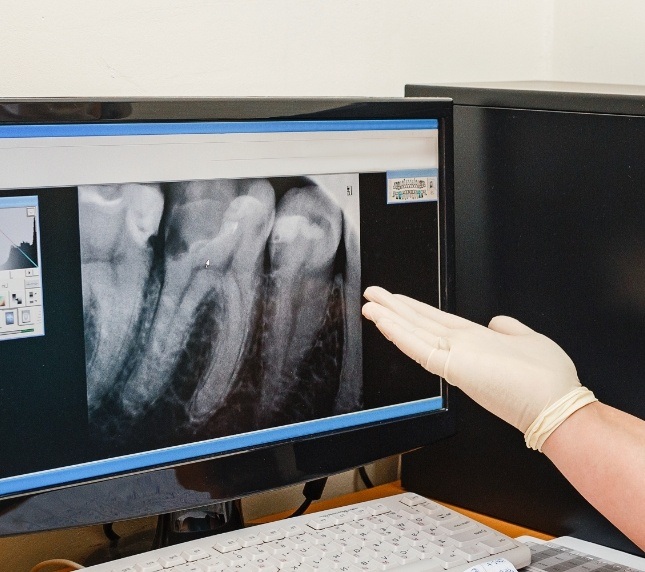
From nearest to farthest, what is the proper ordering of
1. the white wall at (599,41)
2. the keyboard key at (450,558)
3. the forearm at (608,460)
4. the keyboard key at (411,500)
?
the forearm at (608,460) → the keyboard key at (450,558) → the keyboard key at (411,500) → the white wall at (599,41)

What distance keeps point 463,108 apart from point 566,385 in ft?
1.15

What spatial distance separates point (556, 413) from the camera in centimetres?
66

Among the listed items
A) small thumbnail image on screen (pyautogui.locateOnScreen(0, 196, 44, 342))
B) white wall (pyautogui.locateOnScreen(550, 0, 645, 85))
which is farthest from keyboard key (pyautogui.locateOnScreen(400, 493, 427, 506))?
white wall (pyautogui.locateOnScreen(550, 0, 645, 85))

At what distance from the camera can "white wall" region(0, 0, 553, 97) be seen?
32.2 inches

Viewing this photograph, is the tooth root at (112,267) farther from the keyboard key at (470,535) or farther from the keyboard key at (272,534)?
the keyboard key at (470,535)

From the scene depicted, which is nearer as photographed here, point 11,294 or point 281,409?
point 11,294

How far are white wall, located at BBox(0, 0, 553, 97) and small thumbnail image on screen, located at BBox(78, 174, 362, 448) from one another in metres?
0.21

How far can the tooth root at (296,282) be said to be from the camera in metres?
0.76

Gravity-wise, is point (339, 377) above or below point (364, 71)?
below

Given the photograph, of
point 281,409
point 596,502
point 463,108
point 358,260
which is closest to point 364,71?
point 463,108

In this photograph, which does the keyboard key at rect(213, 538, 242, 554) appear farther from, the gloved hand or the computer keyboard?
the gloved hand

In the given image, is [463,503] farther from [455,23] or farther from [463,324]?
[455,23]

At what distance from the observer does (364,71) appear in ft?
3.44

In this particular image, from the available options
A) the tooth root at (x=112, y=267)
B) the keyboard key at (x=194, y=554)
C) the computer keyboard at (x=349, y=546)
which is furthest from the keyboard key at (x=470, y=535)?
the tooth root at (x=112, y=267)
